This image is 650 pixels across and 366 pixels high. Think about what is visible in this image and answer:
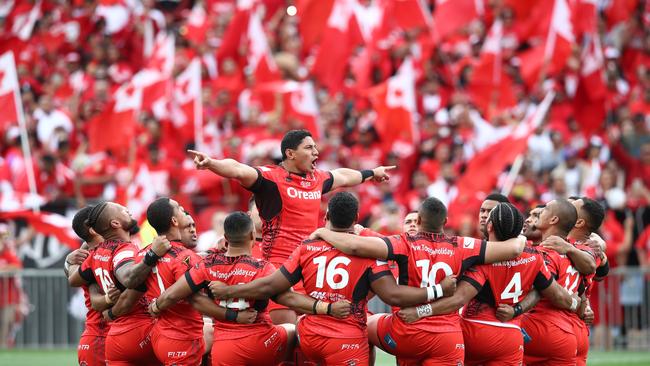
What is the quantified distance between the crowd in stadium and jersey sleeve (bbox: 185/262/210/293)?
254 inches

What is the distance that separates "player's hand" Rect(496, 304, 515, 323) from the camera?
10992 mm

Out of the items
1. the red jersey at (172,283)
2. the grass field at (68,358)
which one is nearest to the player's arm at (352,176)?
the red jersey at (172,283)

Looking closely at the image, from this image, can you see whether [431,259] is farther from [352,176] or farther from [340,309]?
[352,176]

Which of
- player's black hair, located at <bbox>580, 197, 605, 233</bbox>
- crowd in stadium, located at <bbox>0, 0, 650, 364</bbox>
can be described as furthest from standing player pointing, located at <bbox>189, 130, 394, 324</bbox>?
crowd in stadium, located at <bbox>0, 0, 650, 364</bbox>

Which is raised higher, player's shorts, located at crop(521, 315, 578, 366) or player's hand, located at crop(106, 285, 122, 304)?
player's hand, located at crop(106, 285, 122, 304)

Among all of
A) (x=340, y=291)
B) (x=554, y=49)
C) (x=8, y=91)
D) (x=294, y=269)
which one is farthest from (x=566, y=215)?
(x=8, y=91)

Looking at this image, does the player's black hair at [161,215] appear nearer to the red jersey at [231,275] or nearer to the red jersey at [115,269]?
the red jersey at [115,269]

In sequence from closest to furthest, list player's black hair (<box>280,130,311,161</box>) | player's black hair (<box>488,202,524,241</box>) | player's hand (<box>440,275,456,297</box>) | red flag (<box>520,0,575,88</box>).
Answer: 1. player's hand (<box>440,275,456,297</box>)
2. player's black hair (<box>488,202,524,241</box>)
3. player's black hair (<box>280,130,311,161</box>)
4. red flag (<box>520,0,575,88</box>)

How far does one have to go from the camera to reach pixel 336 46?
73.3ft

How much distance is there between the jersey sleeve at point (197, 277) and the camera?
10805mm

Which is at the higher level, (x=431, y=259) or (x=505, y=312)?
(x=431, y=259)

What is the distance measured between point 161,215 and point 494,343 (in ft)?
10.8

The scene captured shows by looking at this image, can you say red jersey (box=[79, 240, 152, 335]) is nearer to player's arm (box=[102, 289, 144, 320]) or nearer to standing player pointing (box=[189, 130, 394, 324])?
player's arm (box=[102, 289, 144, 320])

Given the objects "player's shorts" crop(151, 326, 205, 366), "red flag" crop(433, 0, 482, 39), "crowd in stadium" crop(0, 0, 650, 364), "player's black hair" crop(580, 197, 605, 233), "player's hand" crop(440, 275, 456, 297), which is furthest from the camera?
"red flag" crop(433, 0, 482, 39)
